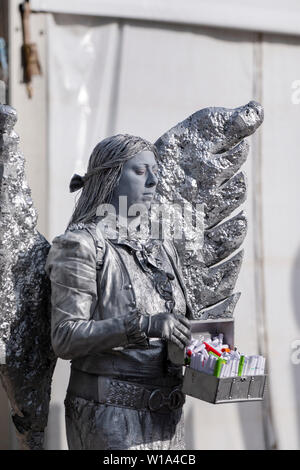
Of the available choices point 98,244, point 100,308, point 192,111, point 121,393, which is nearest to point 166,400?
point 121,393

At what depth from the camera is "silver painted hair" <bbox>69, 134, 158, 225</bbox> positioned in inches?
127

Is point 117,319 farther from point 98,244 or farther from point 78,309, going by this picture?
point 98,244

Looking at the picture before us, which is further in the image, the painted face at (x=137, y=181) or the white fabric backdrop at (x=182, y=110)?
the white fabric backdrop at (x=182, y=110)

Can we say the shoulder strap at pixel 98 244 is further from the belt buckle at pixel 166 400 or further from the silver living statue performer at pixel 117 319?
the belt buckle at pixel 166 400

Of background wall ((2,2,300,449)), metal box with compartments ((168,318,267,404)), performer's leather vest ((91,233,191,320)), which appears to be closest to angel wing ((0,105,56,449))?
performer's leather vest ((91,233,191,320))

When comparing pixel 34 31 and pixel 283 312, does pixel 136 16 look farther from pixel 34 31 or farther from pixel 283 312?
pixel 283 312

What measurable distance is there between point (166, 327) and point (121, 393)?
0.30 meters

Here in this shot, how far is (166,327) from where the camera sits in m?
2.94

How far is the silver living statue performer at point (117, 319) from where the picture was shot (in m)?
2.98

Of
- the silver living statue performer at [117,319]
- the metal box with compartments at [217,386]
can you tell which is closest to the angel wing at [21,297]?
the silver living statue performer at [117,319]

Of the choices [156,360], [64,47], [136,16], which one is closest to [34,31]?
[64,47]
